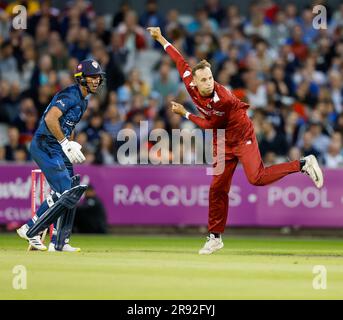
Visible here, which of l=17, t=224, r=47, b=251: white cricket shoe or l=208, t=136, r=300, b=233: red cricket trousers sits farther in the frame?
l=17, t=224, r=47, b=251: white cricket shoe

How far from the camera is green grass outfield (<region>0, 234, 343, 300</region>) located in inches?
420

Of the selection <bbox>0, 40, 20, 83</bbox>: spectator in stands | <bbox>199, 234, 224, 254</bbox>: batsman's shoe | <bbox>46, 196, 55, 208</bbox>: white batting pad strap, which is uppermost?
<bbox>0, 40, 20, 83</bbox>: spectator in stands

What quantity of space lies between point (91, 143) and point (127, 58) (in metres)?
3.60

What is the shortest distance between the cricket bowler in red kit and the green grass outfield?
0.89 m

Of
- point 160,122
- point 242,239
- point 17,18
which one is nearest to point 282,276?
point 242,239

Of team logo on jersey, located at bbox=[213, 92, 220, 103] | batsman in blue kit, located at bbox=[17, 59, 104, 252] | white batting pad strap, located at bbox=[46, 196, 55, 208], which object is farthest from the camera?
white batting pad strap, located at bbox=[46, 196, 55, 208]

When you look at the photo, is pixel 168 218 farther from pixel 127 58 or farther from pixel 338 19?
pixel 338 19

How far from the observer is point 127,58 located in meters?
25.7
